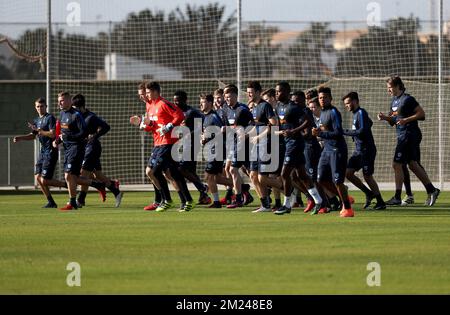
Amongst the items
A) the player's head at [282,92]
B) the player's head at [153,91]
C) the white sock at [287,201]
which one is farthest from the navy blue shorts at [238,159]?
the player's head at [282,92]

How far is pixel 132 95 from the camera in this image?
1391 inches

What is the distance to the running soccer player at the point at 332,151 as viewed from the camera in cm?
1821

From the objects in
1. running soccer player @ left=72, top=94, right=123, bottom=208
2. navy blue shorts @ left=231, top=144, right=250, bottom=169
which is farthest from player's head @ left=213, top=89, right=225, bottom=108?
running soccer player @ left=72, top=94, right=123, bottom=208

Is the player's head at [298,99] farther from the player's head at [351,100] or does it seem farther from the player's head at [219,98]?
the player's head at [219,98]

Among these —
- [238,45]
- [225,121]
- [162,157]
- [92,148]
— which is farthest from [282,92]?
[238,45]

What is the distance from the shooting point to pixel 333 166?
1838 cm

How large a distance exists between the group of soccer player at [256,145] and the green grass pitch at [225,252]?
29.7 inches

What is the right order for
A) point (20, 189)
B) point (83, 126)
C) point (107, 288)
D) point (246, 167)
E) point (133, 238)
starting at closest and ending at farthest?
point (107, 288) → point (133, 238) → point (83, 126) → point (246, 167) → point (20, 189)

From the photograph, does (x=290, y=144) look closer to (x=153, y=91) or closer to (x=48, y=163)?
(x=153, y=91)

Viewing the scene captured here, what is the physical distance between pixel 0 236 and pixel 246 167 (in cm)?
828

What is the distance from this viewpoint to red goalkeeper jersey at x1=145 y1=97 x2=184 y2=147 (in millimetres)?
20188

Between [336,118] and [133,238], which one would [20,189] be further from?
[133,238]
